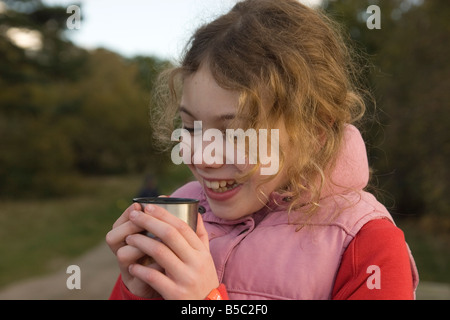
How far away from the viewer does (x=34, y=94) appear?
19062 mm

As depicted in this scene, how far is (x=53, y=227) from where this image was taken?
47.1ft

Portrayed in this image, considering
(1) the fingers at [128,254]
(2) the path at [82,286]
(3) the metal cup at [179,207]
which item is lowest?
(2) the path at [82,286]

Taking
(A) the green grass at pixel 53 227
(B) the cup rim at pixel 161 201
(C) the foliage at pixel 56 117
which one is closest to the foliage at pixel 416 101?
(A) the green grass at pixel 53 227

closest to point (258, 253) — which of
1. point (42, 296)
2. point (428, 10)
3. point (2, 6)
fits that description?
point (42, 296)

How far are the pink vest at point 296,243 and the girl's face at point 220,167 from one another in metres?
0.06

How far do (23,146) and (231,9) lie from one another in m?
20.9

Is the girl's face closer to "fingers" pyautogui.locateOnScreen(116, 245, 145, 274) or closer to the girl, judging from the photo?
the girl

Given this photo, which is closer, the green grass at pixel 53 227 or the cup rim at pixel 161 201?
the cup rim at pixel 161 201

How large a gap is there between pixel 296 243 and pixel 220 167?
0.35 meters

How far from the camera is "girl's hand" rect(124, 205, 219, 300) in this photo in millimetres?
1362

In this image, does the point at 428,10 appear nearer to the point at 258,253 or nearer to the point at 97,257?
the point at 97,257

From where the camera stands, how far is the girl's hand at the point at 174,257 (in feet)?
4.47

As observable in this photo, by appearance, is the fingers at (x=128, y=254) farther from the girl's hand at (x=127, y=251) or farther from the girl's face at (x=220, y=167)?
the girl's face at (x=220, y=167)

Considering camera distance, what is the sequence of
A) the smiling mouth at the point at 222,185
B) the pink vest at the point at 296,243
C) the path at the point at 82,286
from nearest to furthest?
the pink vest at the point at 296,243
the smiling mouth at the point at 222,185
the path at the point at 82,286
